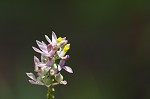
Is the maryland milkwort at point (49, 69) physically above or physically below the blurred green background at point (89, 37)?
below

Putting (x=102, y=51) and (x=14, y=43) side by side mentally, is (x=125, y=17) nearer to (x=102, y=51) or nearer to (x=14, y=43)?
(x=102, y=51)

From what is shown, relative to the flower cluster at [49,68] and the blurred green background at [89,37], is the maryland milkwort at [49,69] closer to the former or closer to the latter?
the flower cluster at [49,68]

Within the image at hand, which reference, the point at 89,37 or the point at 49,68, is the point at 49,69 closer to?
the point at 49,68

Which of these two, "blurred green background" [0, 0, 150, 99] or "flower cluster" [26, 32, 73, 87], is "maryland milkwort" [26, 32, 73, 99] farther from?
"blurred green background" [0, 0, 150, 99]

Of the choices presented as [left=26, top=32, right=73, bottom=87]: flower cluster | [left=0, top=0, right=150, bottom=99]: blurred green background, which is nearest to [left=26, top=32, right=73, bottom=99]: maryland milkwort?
[left=26, top=32, right=73, bottom=87]: flower cluster

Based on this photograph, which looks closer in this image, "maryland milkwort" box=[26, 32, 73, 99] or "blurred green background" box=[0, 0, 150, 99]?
"maryland milkwort" box=[26, 32, 73, 99]

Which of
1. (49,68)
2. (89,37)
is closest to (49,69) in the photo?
(49,68)

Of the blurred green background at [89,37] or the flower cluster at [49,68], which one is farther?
the blurred green background at [89,37]

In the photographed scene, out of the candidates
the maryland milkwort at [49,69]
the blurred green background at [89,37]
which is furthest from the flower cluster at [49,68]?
the blurred green background at [89,37]
